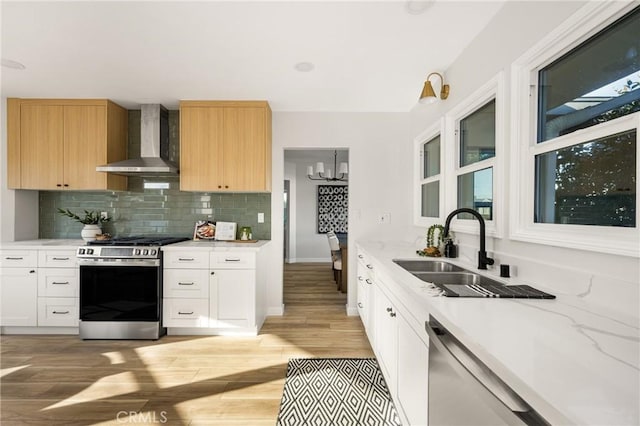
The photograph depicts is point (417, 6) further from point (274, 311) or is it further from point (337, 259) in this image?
point (337, 259)

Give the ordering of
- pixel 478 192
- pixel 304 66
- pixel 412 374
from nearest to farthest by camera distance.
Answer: pixel 412 374
pixel 478 192
pixel 304 66

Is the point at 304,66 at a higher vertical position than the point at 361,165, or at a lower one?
higher

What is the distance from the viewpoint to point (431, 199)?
9.95 ft

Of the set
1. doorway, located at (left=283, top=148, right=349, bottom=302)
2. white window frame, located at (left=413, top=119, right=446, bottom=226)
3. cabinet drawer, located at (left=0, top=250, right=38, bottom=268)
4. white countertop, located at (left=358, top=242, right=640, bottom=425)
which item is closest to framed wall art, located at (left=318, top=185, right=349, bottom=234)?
doorway, located at (left=283, top=148, right=349, bottom=302)

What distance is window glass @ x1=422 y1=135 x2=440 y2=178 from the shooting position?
114 inches

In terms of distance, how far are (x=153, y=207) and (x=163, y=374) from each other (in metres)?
2.01

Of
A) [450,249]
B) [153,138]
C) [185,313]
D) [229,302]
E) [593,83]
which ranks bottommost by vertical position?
[185,313]

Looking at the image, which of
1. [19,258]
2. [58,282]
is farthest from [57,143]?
[58,282]

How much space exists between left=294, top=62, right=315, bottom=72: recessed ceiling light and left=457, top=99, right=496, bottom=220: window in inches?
52.0

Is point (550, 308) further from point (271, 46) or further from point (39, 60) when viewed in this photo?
point (39, 60)

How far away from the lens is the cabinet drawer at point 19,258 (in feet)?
9.24

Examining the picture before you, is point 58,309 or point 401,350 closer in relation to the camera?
point 401,350

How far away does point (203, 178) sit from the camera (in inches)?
122

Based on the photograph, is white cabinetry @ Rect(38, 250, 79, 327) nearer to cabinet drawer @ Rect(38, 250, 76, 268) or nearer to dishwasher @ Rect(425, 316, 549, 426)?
cabinet drawer @ Rect(38, 250, 76, 268)
